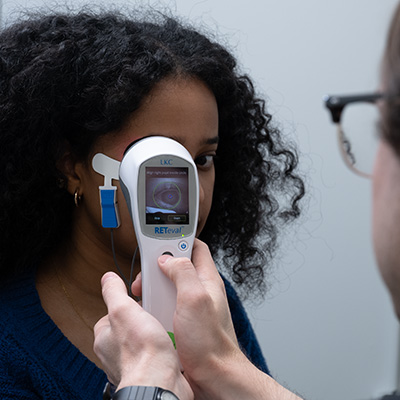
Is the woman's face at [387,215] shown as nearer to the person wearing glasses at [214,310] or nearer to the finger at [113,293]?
the person wearing glasses at [214,310]

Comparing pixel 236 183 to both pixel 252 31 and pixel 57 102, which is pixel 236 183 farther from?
pixel 252 31

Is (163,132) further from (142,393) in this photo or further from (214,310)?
(142,393)

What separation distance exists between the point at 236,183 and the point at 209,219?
11 centimetres

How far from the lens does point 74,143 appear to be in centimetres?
105

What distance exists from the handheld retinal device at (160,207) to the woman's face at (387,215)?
37cm

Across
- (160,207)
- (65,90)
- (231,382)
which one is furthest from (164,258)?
(65,90)

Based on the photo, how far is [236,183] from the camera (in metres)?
1.31

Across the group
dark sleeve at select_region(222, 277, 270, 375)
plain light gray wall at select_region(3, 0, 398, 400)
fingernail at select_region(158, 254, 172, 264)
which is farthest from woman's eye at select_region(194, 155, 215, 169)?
plain light gray wall at select_region(3, 0, 398, 400)

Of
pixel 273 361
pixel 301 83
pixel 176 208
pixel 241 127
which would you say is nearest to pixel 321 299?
pixel 273 361

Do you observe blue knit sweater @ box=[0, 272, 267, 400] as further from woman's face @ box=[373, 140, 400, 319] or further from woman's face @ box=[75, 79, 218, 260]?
woman's face @ box=[373, 140, 400, 319]

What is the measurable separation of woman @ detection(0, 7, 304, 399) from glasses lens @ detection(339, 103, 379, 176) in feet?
1.32

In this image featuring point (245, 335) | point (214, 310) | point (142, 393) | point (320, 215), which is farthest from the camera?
point (320, 215)

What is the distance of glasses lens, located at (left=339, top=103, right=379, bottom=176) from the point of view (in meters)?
0.61

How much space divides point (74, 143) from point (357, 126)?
58cm
